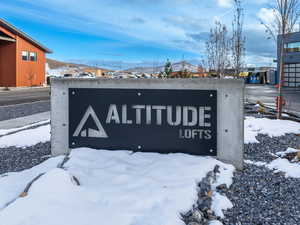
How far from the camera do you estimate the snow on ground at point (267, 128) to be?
262 inches

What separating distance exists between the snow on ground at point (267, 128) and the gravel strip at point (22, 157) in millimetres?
3864

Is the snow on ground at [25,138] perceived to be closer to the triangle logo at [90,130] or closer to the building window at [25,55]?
the triangle logo at [90,130]

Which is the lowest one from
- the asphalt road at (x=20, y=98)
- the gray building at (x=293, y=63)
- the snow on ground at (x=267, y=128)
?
the snow on ground at (x=267, y=128)

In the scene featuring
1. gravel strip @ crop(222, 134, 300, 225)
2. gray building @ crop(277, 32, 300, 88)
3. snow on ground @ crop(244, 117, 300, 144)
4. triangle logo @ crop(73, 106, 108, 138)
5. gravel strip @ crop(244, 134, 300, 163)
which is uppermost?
gray building @ crop(277, 32, 300, 88)

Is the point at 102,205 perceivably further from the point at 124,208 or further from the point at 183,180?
the point at 183,180

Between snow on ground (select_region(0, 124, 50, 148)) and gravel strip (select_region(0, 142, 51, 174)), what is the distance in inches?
11.9

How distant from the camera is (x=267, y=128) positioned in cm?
747

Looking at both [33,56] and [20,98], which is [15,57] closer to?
[33,56]

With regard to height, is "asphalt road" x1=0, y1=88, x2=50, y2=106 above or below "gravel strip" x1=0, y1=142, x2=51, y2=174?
above

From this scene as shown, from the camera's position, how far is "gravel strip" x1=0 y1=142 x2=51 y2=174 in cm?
475

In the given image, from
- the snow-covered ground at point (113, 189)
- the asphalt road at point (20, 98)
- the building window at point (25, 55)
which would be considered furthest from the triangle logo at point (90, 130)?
the building window at point (25, 55)

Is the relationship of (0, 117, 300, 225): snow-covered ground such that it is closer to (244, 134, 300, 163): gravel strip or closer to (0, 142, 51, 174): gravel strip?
(244, 134, 300, 163): gravel strip

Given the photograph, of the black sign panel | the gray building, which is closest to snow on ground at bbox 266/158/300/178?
the black sign panel

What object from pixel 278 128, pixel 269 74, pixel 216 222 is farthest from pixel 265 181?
pixel 269 74
